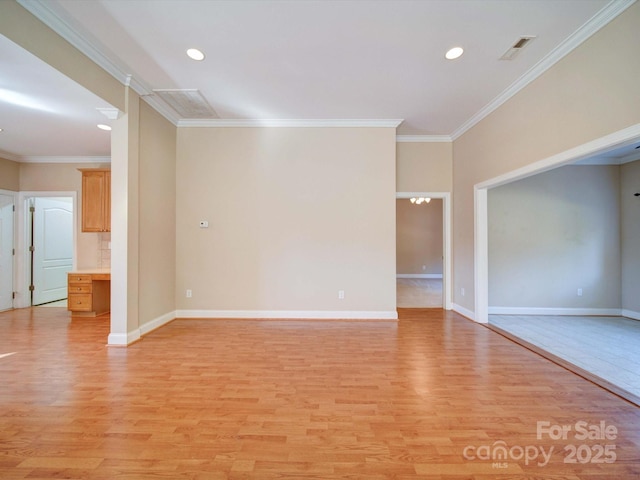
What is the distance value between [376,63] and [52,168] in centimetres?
630

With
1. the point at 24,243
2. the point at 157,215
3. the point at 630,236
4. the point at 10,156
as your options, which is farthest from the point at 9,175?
the point at 630,236

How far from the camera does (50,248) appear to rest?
5.62m

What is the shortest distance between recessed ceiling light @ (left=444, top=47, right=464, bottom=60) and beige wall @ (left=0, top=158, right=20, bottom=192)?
24.5 ft

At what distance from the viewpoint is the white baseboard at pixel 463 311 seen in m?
4.40

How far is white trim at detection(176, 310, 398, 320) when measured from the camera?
4.36 meters

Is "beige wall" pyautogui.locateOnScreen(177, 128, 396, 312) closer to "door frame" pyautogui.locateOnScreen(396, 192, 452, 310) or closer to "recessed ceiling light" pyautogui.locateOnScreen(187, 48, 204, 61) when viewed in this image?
"door frame" pyautogui.locateOnScreen(396, 192, 452, 310)

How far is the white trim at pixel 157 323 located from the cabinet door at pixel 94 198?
2154mm

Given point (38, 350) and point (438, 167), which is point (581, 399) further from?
point (38, 350)

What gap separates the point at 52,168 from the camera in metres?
5.24

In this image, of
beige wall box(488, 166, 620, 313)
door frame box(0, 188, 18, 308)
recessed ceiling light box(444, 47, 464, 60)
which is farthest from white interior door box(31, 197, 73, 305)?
beige wall box(488, 166, 620, 313)

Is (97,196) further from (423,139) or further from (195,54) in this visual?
(423,139)

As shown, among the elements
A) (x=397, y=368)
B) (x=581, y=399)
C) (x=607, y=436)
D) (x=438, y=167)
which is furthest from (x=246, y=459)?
(x=438, y=167)

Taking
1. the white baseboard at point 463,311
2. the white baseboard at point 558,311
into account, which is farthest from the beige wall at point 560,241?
the white baseboard at point 463,311

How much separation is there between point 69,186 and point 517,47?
735 cm
